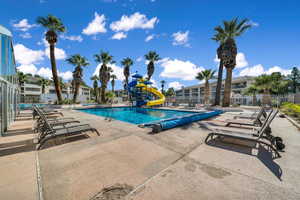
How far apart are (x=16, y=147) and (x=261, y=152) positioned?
307 inches

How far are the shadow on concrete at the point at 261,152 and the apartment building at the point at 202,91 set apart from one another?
73.3ft

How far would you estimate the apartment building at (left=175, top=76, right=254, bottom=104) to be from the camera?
96.2 feet

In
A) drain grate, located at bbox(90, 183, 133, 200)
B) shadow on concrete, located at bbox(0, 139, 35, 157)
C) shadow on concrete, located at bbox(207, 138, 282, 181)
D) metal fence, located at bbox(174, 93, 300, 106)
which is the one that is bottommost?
shadow on concrete, located at bbox(0, 139, 35, 157)

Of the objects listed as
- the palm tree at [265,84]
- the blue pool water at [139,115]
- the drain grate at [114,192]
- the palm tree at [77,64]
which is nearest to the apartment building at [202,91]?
the palm tree at [265,84]

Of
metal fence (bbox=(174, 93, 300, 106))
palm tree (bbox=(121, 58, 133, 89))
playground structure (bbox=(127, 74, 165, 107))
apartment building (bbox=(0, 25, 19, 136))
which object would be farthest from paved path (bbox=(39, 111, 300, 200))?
palm tree (bbox=(121, 58, 133, 89))

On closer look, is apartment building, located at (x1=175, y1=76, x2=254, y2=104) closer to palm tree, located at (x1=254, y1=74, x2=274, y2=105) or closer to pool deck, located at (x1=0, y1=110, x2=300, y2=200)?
palm tree, located at (x1=254, y1=74, x2=274, y2=105)

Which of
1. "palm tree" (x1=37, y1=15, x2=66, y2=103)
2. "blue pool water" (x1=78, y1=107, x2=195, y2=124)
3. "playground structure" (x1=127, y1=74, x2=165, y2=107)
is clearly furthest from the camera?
"playground structure" (x1=127, y1=74, x2=165, y2=107)

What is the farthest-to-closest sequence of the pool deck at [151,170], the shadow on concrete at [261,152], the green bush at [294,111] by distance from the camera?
the green bush at [294,111] < the shadow on concrete at [261,152] < the pool deck at [151,170]

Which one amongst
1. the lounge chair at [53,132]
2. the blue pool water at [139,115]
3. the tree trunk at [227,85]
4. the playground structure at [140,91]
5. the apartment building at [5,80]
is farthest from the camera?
the playground structure at [140,91]

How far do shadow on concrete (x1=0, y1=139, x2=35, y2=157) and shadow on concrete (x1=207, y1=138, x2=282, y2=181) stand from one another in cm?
613

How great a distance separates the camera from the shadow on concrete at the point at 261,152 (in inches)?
110

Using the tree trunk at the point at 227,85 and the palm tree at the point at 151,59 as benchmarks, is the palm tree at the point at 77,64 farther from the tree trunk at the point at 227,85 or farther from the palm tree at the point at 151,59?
the tree trunk at the point at 227,85

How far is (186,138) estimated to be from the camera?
4922mm

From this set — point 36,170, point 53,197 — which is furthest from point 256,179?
point 36,170
